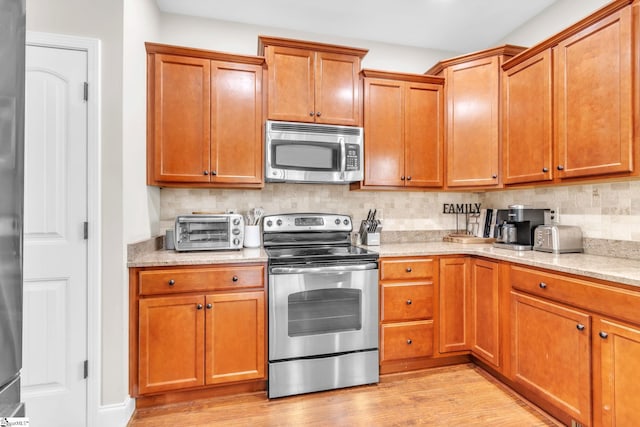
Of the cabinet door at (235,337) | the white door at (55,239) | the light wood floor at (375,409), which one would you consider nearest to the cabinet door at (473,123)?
the light wood floor at (375,409)

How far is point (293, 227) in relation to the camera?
8.94ft

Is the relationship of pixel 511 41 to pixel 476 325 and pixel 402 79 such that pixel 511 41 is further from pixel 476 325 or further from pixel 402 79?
pixel 476 325

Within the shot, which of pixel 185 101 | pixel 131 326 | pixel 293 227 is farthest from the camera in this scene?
pixel 293 227

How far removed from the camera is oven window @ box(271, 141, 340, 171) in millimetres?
2480

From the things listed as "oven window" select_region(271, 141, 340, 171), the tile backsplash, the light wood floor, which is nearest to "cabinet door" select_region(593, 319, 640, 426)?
the light wood floor

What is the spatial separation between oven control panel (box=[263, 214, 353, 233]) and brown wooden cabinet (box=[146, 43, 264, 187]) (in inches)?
14.2

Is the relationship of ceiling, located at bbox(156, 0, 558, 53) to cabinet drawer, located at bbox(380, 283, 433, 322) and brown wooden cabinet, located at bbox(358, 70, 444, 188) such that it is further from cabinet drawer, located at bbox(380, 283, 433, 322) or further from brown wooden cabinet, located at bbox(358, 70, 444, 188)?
cabinet drawer, located at bbox(380, 283, 433, 322)

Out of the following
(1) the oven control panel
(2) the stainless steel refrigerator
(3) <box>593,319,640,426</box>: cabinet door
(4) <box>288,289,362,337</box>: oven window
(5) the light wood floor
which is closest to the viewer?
(2) the stainless steel refrigerator

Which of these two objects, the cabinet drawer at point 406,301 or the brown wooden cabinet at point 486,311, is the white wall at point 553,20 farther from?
the cabinet drawer at point 406,301

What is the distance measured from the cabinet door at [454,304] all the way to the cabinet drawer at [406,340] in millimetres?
114

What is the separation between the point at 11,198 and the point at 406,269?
2.22 metres

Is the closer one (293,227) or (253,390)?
(253,390)

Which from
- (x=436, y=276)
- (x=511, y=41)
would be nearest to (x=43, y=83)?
(x=436, y=276)

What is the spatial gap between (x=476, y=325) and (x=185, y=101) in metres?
2.69
